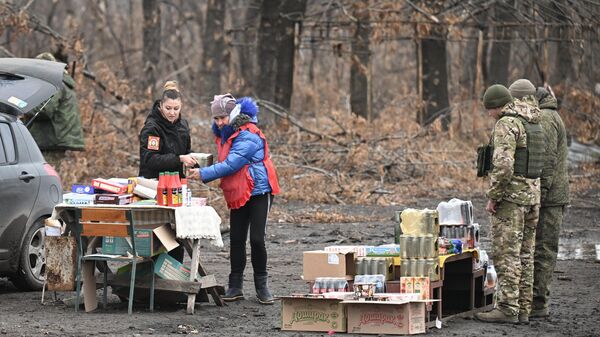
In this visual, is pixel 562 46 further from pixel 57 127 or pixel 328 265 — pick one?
pixel 328 265

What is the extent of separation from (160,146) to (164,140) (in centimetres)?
7

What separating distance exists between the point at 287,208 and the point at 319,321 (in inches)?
399

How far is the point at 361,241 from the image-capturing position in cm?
1705

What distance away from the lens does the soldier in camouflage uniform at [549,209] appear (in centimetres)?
1127

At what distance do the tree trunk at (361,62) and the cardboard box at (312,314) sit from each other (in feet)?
53.7

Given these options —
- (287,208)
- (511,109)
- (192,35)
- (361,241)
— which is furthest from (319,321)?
(192,35)

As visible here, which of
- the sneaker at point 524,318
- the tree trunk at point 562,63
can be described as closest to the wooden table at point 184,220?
the sneaker at point 524,318

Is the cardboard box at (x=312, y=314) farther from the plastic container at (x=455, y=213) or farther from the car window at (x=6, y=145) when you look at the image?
the car window at (x=6, y=145)

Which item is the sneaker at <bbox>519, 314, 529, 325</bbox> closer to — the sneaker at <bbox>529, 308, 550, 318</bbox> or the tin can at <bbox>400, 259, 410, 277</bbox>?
the sneaker at <bbox>529, 308, 550, 318</bbox>

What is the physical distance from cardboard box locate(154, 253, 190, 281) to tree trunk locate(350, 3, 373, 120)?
15.4 meters

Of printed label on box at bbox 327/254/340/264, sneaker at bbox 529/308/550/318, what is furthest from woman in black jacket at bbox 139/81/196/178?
sneaker at bbox 529/308/550/318

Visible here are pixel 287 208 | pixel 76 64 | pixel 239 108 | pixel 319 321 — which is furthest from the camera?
pixel 76 64

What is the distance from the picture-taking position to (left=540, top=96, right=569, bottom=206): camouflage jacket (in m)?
11.2

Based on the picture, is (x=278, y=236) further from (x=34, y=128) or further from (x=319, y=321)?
(x=319, y=321)
